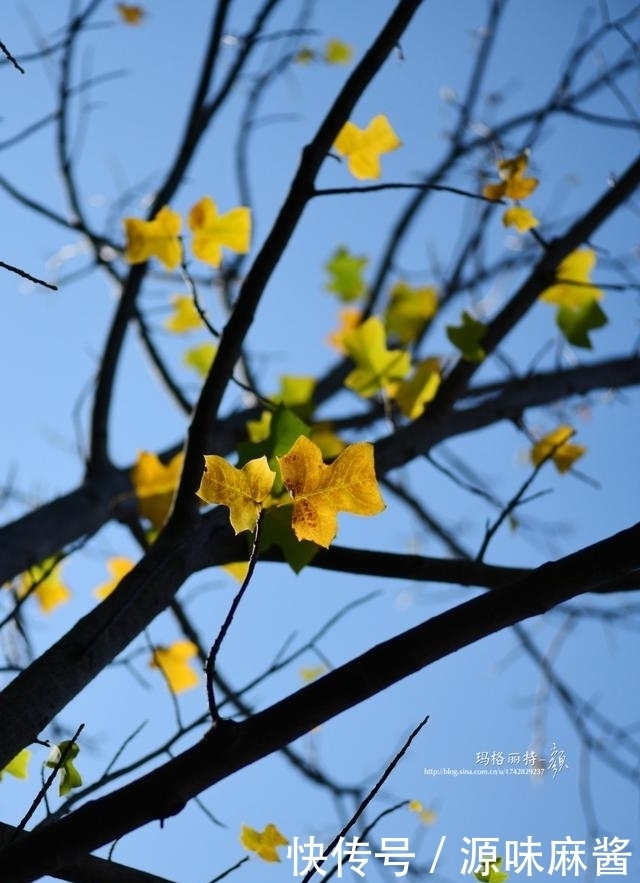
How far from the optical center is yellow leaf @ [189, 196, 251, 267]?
127cm

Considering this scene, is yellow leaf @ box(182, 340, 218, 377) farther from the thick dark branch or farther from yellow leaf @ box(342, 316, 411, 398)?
the thick dark branch

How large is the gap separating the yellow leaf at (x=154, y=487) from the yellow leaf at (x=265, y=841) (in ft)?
1.59

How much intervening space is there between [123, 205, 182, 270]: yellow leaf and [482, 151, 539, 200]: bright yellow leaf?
47 cm

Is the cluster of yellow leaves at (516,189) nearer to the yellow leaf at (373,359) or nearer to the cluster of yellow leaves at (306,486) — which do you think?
the yellow leaf at (373,359)

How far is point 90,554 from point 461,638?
141cm

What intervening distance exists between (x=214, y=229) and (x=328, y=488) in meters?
0.75

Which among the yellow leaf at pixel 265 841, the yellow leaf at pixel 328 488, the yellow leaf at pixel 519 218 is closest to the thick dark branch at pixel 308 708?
the yellow leaf at pixel 328 488

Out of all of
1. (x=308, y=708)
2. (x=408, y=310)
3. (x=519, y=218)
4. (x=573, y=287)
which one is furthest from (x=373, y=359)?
(x=408, y=310)

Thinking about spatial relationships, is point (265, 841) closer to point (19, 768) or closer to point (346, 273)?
point (19, 768)

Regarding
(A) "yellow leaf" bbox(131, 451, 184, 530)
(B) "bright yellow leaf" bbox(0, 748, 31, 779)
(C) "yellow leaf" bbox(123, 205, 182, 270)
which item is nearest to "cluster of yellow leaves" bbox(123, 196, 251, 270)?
(C) "yellow leaf" bbox(123, 205, 182, 270)

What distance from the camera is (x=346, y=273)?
243cm

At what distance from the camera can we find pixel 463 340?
53.6 inches

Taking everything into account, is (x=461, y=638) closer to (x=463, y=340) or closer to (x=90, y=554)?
(x=463, y=340)

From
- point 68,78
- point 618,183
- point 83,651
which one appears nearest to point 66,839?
point 83,651
